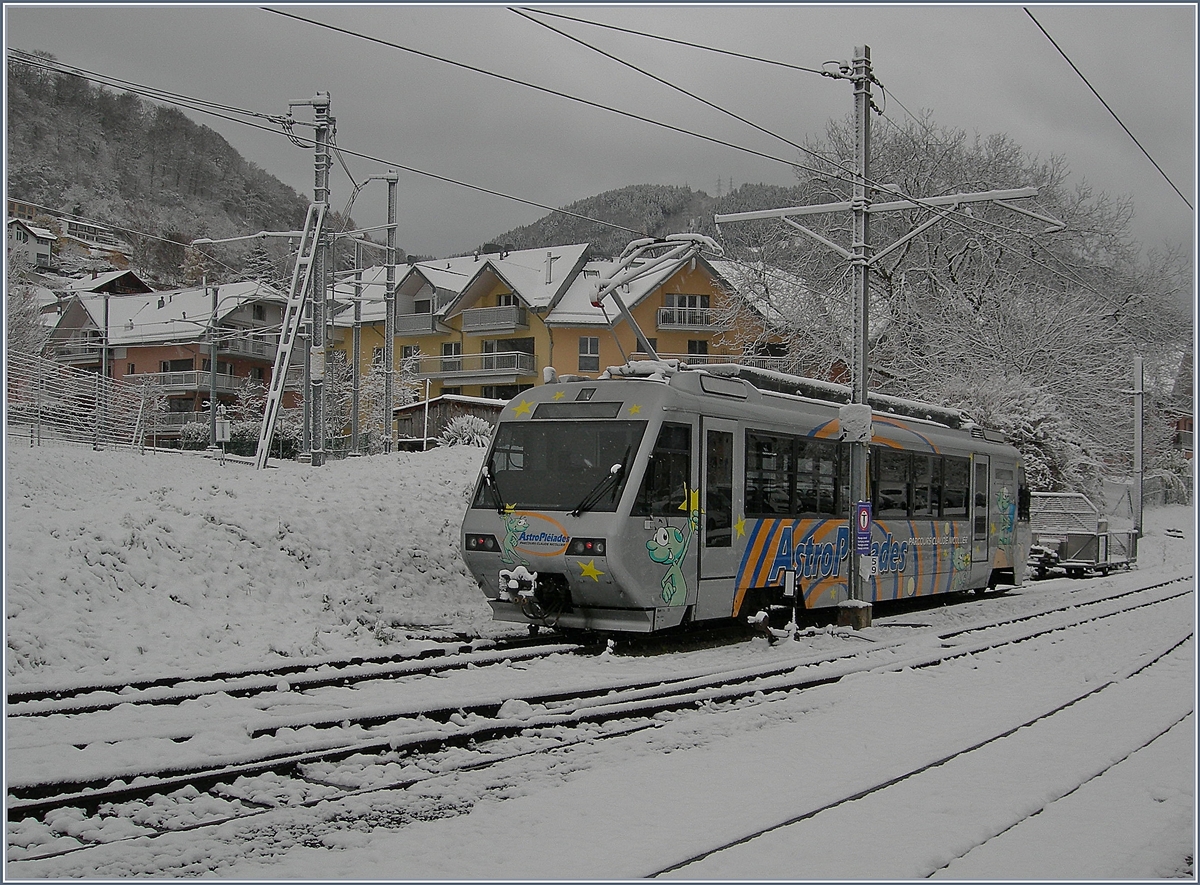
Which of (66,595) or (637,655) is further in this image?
(637,655)

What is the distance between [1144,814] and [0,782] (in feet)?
21.4

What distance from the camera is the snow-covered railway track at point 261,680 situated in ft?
28.0

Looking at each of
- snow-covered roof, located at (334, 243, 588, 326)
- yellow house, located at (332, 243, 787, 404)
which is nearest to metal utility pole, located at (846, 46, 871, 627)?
yellow house, located at (332, 243, 787, 404)

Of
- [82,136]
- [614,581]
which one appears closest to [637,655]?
[614,581]

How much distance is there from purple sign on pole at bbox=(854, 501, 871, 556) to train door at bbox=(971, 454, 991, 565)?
559cm

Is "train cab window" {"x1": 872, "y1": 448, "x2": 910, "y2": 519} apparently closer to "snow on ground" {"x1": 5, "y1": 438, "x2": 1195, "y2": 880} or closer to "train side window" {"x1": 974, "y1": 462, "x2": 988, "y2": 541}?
"snow on ground" {"x1": 5, "y1": 438, "x2": 1195, "y2": 880}

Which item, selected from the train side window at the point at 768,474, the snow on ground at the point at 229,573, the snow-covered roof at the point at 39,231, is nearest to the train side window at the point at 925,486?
the train side window at the point at 768,474

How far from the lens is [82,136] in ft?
96.1

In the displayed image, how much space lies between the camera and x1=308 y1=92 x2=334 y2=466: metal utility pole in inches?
778

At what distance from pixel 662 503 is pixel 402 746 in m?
5.19

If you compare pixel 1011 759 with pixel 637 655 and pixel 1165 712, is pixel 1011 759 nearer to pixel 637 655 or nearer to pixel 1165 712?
pixel 1165 712

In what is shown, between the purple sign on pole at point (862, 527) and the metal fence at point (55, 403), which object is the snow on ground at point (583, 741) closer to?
the purple sign on pole at point (862, 527)

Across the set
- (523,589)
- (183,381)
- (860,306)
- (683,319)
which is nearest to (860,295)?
(860,306)

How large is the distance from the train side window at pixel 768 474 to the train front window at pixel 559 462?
2.05m
